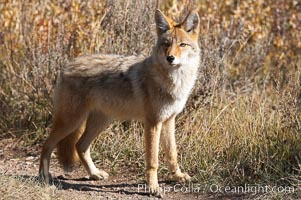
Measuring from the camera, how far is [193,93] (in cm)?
749

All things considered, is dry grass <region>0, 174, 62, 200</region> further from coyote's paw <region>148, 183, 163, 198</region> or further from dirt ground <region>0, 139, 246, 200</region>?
coyote's paw <region>148, 183, 163, 198</region>

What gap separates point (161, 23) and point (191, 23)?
0.30m

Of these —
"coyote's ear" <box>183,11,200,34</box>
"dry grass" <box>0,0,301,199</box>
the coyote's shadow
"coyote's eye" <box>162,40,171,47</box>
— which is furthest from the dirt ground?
"coyote's ear" <box>183,11,200,34</box>

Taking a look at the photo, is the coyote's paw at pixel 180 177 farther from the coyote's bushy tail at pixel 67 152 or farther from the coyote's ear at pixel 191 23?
the coyote's ear at pixel 191 23

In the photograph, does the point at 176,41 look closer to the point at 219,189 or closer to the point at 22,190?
the point at 219,189

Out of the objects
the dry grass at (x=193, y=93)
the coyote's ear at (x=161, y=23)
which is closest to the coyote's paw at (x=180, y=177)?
the dry grass at (x=193, y=93)

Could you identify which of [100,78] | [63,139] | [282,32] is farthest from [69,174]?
[282,32]

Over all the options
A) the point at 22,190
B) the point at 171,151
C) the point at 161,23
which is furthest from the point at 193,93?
the point at 22,190

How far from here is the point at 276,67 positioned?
379 inches

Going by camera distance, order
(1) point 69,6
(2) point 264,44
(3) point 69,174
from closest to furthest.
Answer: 1. (3) point 69,174
2. (1) point 69,6
3. (2) point 264,44

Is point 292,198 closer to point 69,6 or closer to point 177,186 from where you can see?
point 177,186

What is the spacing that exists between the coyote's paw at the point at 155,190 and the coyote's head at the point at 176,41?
1.17 metres

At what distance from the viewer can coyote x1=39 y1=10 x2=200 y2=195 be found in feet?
19.7

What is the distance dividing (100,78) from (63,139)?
77 centimetres
